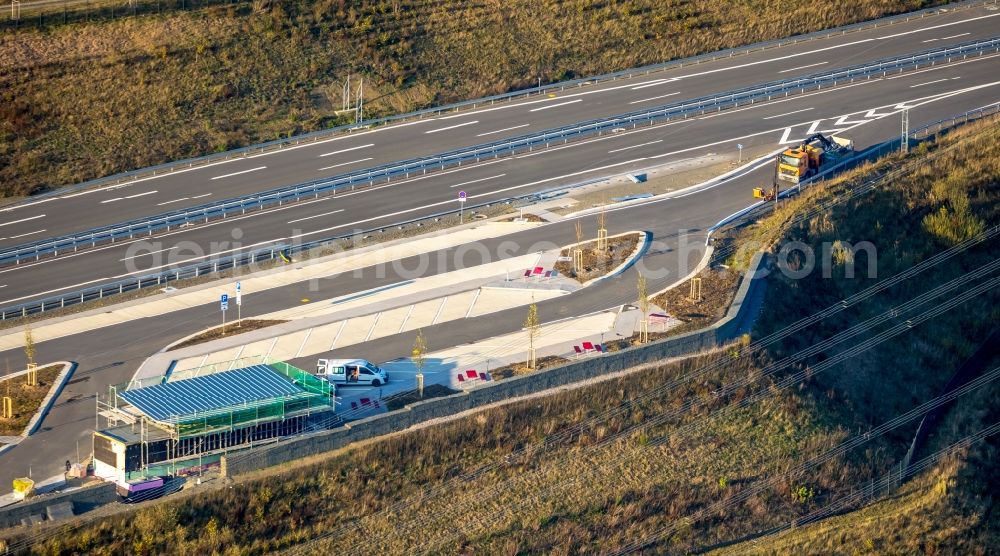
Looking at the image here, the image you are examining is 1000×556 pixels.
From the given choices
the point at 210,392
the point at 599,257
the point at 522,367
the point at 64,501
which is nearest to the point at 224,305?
the point at 210,392

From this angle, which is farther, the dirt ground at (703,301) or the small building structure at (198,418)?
the dirt ground at (703,301)

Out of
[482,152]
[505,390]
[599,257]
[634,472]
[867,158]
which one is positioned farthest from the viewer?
[482,152]

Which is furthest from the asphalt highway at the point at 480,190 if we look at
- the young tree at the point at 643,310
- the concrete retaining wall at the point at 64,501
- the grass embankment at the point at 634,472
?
the grass embankment at the point at 634,472

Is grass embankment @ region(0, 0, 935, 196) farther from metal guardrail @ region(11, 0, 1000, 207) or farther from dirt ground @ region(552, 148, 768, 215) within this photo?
dirt ground @ region(552, 148, 768, 215)

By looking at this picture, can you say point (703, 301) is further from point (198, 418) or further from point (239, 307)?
point (198, 418)

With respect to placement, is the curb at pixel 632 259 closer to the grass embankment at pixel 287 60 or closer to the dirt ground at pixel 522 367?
the dirt ground at pixel 522 367

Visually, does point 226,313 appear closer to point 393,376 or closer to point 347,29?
point 393,376
